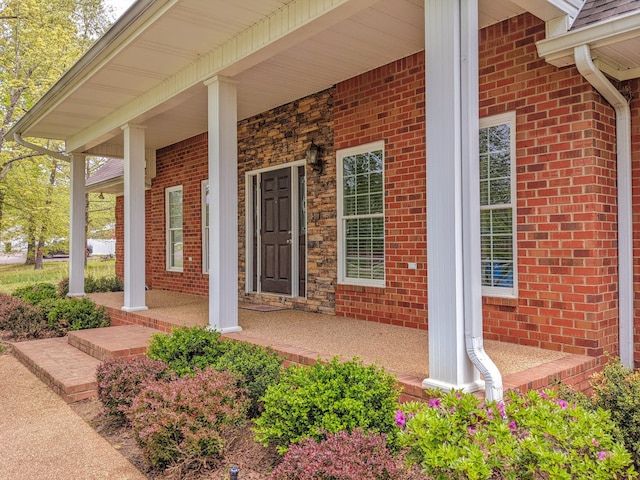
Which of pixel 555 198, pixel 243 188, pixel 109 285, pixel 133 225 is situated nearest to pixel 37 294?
pixel 109 285

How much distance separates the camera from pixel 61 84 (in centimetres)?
635

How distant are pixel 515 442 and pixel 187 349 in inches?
115

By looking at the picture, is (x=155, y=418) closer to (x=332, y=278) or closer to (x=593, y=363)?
(x=593, y=363)

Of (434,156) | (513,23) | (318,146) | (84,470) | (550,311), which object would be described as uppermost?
(513,23)

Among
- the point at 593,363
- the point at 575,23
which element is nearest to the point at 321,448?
the point at 593,363

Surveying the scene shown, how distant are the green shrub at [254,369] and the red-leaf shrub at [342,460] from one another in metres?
0.97

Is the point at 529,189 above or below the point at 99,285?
above

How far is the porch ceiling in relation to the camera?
4125 mm

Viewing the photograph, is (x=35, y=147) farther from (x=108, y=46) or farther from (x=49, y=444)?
(x=49, y=444)

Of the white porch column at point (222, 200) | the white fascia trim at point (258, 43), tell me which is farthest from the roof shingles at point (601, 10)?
the white porch column at point (222, 200)

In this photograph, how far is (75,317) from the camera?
712cm

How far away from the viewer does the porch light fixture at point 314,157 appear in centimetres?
637

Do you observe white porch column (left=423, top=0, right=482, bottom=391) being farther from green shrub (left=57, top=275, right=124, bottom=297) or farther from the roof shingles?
green shrub (left=57, top=275, right=124, bottom=297)

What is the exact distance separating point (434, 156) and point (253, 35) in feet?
7.82
